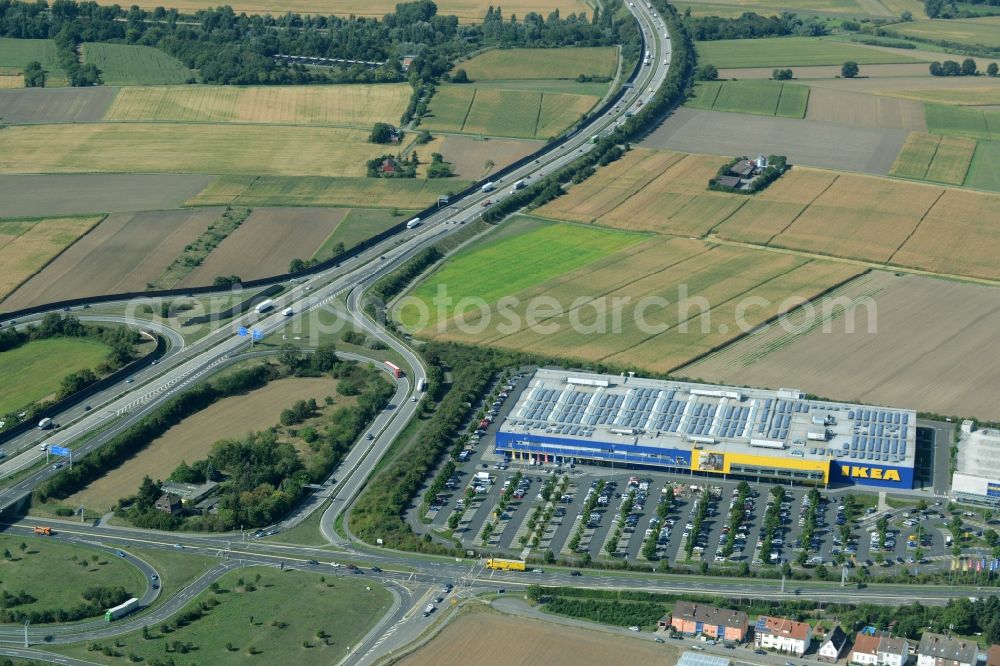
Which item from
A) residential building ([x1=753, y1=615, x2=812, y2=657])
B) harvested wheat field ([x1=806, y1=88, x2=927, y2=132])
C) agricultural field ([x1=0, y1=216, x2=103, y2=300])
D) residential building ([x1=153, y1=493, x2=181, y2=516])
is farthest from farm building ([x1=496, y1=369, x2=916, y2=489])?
harvested wheat field ([x1=806, y1=88, x2=927, y2=132])

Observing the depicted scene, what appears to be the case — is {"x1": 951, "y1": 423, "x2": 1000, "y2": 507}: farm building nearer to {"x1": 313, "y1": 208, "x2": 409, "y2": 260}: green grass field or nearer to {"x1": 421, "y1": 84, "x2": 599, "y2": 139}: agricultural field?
{"x1": 313, "y1": 208, "x2": 409, "y2": 260}: green grass field

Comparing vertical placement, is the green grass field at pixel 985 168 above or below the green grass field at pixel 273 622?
above

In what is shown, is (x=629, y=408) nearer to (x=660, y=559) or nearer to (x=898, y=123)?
(x=660, y=559)

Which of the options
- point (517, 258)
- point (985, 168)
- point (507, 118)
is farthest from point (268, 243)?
point (985, 168)

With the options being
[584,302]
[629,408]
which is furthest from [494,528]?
[584,302]

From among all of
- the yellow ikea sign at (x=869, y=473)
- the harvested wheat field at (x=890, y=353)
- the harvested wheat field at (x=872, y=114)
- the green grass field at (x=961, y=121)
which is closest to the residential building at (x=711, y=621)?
the yellow ikea sign at (x=869, y=473)

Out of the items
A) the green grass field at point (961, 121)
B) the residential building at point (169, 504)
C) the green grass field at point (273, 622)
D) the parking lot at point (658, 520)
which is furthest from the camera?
the green grass field at point (961, 121)

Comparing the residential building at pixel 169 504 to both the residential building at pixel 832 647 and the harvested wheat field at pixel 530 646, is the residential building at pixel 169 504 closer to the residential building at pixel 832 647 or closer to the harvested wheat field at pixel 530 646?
the harvested wheat field at pixel 530 646
